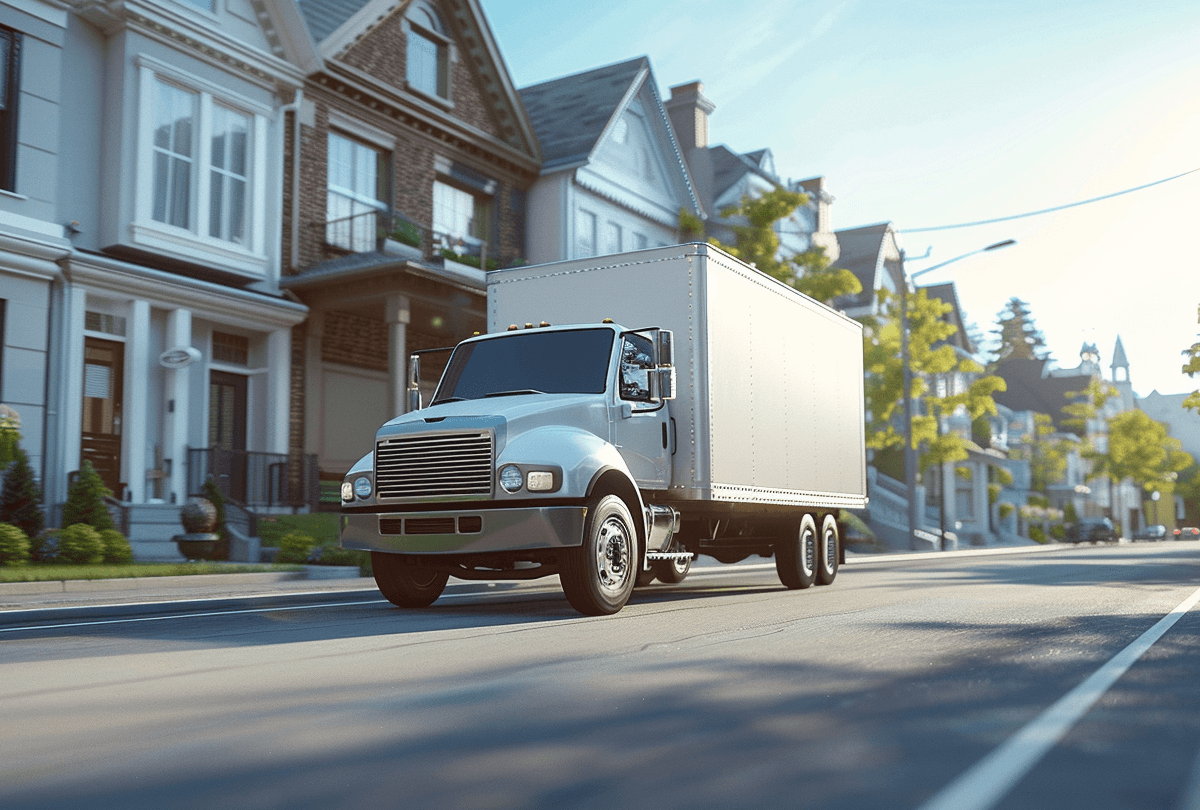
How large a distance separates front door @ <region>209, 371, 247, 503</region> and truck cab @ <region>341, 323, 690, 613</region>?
10.4 meters

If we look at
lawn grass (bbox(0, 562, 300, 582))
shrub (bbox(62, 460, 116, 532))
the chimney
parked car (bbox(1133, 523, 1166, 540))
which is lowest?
parked car (bbox(1133, 523, 1166, 540))

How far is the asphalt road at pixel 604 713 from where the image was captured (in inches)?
150

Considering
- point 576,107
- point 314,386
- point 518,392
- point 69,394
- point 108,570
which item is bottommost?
point 108,570

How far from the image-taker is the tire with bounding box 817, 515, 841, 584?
48.6 ft

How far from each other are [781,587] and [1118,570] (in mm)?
8487

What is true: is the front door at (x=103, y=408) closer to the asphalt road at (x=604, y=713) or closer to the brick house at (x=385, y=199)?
the brick house at (x=385, y=199)

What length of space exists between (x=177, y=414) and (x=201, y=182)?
162 inches

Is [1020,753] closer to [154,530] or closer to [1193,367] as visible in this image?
[154,530]

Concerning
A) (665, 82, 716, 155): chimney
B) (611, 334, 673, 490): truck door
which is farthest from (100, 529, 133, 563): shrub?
(665, 82, 716, 155): chimney

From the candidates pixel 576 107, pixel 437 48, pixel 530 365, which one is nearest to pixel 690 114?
pixel 576 107

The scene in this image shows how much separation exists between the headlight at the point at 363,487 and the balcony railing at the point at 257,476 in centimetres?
1008

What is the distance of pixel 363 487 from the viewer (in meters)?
10.1

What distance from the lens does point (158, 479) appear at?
19734mm

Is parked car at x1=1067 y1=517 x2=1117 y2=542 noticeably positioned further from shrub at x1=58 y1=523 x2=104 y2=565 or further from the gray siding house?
shrub at x1=58 y1=523 x2=104 y2=565
